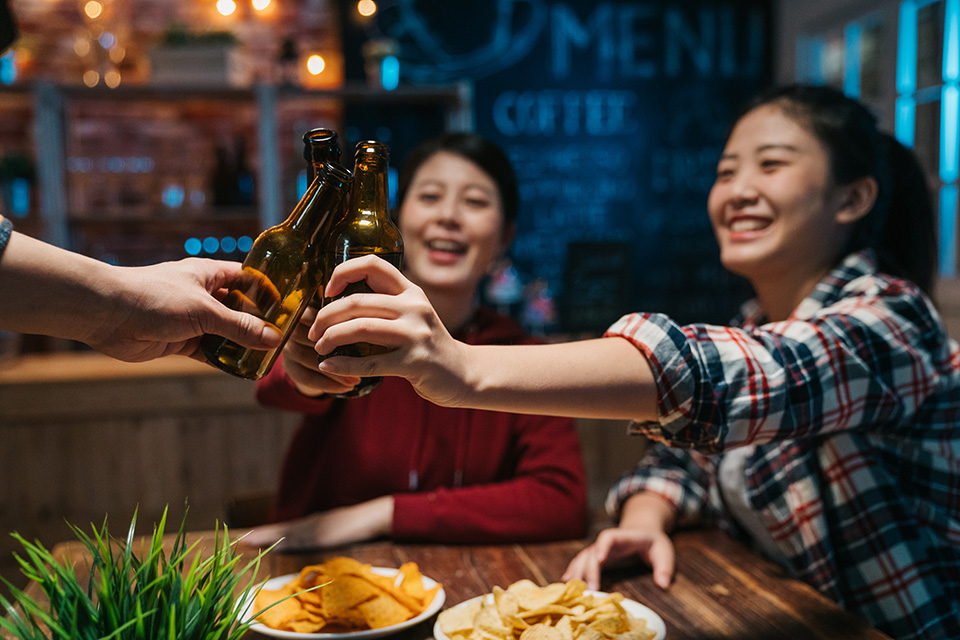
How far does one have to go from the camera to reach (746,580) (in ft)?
3.59

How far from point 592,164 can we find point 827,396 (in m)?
3.22

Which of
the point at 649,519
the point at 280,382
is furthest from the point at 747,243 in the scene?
the point at 280,382

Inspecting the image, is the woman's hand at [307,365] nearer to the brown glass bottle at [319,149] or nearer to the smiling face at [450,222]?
the brown glass bottle at [319,149]

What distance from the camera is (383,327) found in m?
0.67

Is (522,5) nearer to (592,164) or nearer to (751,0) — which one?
(592,164)

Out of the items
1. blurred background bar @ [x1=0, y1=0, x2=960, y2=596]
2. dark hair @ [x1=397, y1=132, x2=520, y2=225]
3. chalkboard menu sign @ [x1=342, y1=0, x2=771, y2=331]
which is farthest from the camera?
chalkboard menu sign @ [x1=342, y1=0, x2=771, y2=331]

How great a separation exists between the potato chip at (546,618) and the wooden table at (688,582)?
81 mm

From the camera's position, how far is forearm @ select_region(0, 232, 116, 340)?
70 cm

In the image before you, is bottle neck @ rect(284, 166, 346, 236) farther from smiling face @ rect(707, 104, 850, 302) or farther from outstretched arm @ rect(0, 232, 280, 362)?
smiling face @ rect(707, 104, 850, 302)

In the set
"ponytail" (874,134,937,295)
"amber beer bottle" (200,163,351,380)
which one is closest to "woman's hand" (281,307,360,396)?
"amber beer bottle" (200,163,351,380)

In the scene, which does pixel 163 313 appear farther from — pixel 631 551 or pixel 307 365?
pixel 631 551

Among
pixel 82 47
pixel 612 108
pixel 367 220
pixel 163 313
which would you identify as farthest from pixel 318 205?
pixel 612 108

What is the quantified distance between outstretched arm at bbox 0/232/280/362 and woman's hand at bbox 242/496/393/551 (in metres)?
0.56

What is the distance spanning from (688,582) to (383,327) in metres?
0.69
